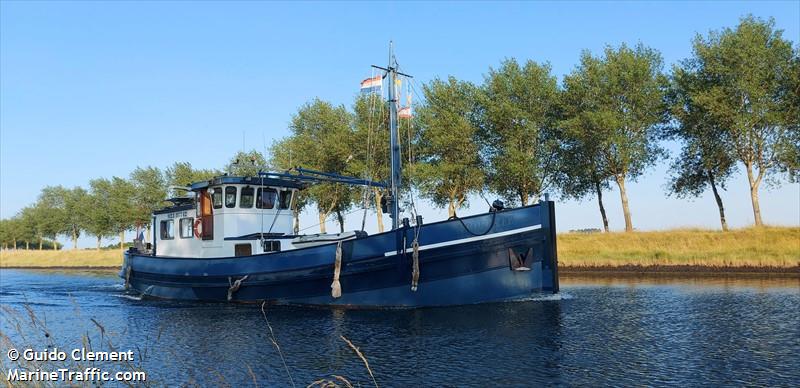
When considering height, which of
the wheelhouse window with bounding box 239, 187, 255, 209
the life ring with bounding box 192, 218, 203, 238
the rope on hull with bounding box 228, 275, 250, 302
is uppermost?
the wheelhouse window with bounding box 239, 187, 255, 209

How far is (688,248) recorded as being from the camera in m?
37.7

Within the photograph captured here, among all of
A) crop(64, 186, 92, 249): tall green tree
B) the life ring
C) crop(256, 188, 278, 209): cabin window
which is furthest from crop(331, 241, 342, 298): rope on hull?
crop(64, 186, 92, 249): tall green tree

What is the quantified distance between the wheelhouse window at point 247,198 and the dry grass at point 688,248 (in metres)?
22.6

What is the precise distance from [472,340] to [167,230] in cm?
1756

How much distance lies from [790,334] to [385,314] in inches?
434

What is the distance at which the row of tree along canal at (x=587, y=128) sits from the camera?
4116cm

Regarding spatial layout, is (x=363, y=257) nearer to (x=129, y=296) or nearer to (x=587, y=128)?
(x=129, y=296)

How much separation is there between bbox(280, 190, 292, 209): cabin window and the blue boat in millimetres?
296

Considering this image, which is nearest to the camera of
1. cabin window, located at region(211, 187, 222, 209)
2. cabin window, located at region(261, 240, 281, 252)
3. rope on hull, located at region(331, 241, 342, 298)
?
rope on hull, located at region(331, 241, 342, 298)

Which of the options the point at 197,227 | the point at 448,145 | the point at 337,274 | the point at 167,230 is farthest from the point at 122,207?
the point at 337,274

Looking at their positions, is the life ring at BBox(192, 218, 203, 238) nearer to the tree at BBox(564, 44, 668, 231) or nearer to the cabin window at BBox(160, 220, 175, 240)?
the cabin window at BBox(160, 220, 175, 240)

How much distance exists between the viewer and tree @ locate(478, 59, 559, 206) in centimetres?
4691

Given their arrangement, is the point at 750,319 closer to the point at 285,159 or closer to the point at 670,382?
the point at 670,382

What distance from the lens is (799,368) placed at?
11.8 metres
